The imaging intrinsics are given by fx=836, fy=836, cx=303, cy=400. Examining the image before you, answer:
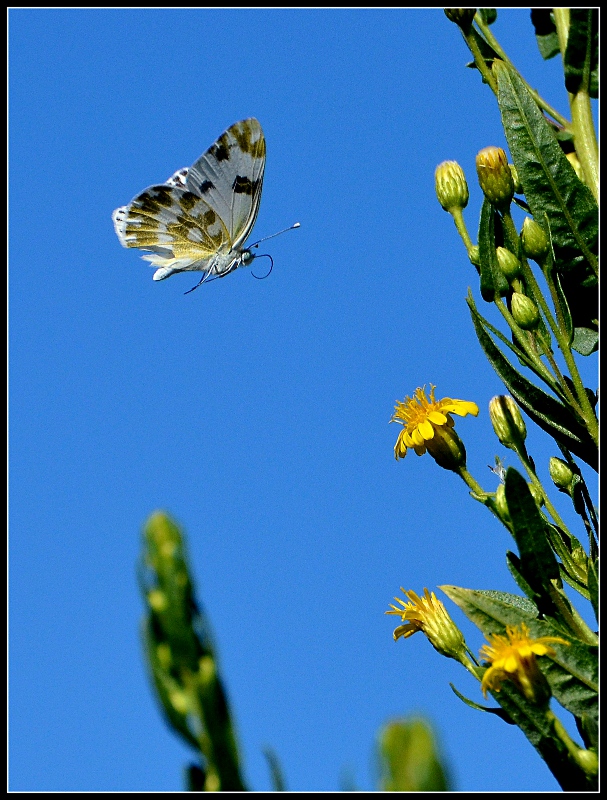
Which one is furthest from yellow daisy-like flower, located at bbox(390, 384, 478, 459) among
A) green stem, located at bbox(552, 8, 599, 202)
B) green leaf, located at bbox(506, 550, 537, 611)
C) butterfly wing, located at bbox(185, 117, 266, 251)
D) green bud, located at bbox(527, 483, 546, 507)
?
butterfly wing, located at bbox(185, 117, 266, 251)

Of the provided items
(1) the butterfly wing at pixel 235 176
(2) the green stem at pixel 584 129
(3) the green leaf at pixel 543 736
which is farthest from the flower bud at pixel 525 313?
(1) the butterfly wing at pixel 235 176

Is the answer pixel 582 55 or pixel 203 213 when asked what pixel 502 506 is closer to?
pixel 582 55

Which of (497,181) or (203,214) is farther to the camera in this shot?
(203,214)

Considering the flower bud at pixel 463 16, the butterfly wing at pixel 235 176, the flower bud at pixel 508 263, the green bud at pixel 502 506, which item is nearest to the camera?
the green bud at pixel 502 506

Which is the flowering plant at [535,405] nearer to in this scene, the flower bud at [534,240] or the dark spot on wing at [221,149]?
the flower bud at [534,240]

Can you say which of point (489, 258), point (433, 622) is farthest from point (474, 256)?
point (433, 622)
